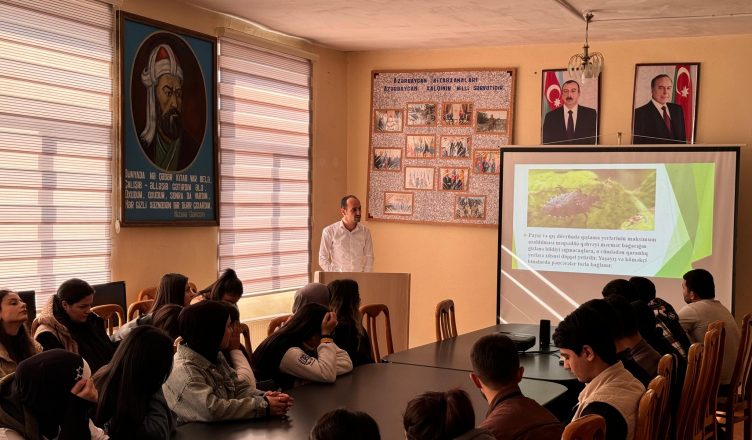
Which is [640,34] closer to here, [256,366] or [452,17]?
[452,17]

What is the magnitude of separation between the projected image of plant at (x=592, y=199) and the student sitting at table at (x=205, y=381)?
491 centimetres

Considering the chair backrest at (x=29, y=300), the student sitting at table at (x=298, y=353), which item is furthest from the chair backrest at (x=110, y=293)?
the student sitting at table at (x=298, y=353)

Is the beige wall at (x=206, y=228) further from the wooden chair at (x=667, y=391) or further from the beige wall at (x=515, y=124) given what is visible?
the wooden chair at (x=667, y=391)

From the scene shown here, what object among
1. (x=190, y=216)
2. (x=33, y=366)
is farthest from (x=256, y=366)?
(x=190, y=216)

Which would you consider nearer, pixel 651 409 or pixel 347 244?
pixel 651 409

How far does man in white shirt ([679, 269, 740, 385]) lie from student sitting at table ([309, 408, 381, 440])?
3.83 metres

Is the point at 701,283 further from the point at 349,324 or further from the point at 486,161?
the point at 486,161

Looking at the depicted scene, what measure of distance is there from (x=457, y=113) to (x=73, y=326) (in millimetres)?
4787

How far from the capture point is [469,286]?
8.20 meters

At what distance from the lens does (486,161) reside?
803 centimetres

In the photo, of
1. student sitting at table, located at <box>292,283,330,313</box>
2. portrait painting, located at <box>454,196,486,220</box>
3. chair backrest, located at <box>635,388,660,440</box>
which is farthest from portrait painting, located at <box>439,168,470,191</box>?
chair backrest, located at <box>635,388,660,440</box>

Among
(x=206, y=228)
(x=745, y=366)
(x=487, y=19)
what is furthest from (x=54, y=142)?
(x=745, y=366)

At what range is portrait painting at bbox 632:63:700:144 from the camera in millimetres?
7246

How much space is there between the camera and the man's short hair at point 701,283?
5.17 meters
